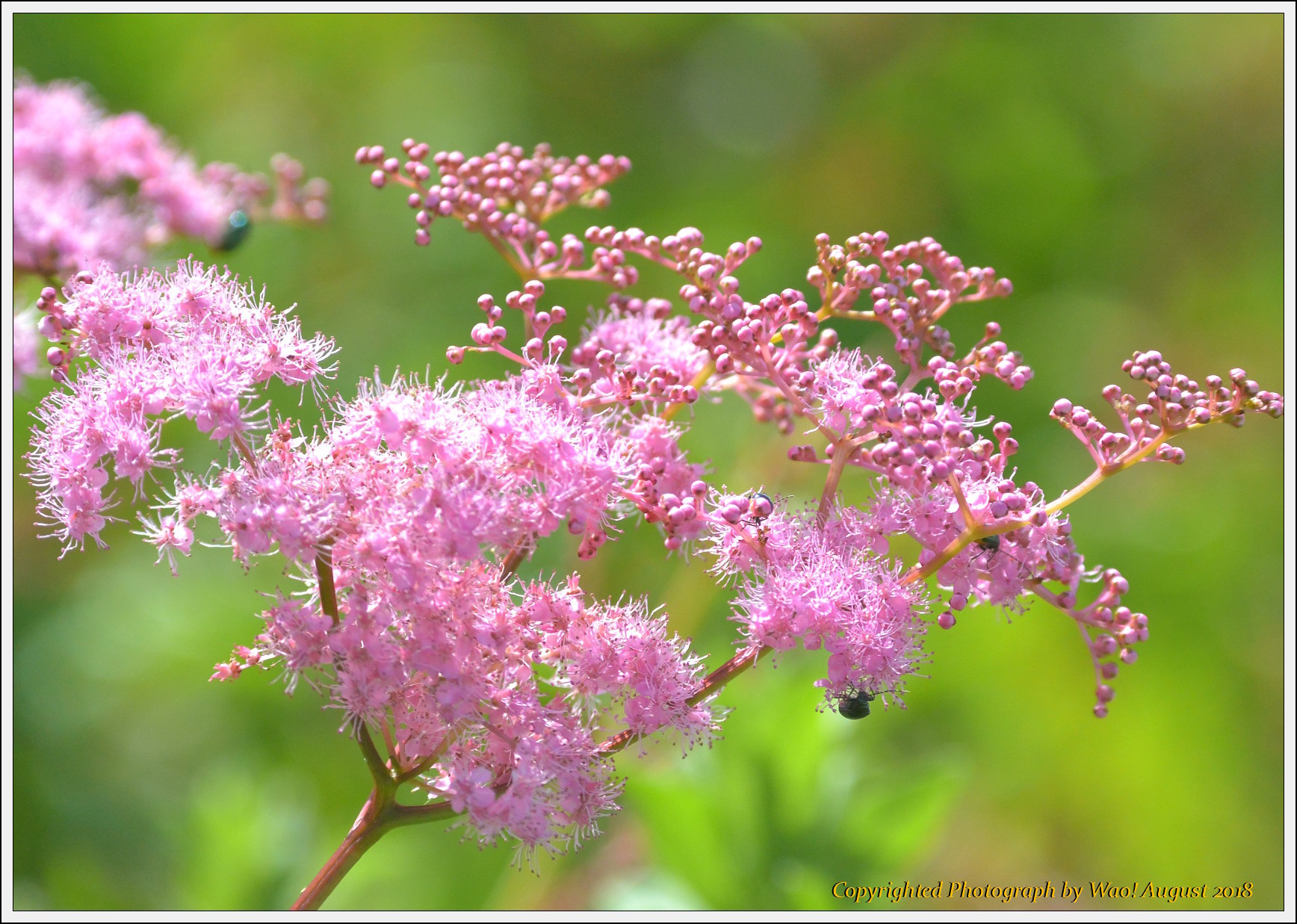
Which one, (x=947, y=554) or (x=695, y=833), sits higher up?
(x=947, y=554)

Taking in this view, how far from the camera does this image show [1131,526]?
3.75 meters

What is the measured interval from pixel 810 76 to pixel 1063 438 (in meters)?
2.03

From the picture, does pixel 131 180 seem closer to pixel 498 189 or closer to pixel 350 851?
pixel 498 189

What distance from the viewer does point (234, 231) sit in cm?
202

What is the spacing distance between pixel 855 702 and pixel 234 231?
1.55 metres

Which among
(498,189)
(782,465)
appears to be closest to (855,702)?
(498,189)

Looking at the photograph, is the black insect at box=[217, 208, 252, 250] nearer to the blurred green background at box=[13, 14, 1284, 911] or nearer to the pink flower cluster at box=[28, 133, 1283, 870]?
the pink flower cluster at box=[28, 133, 1283, 870]

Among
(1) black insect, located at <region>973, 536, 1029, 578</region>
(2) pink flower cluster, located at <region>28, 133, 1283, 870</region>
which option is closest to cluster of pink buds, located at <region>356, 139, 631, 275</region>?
(2) pink flower cluster, located at <region>28, 133, 1283, 870</region>

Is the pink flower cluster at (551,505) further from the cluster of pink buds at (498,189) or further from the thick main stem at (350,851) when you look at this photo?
the cluster of pink buds at (498,189)

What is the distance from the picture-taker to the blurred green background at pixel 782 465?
84.1 inches

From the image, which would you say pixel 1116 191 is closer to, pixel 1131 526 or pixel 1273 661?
pixel 1131 526

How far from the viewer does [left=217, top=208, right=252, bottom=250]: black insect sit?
79.3 inches

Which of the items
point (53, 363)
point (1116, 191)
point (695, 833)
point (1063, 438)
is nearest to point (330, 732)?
point (695, 833)

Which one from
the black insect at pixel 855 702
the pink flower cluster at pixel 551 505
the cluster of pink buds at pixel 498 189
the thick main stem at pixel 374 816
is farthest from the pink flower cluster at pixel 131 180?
the black insect at pixel 855 702
